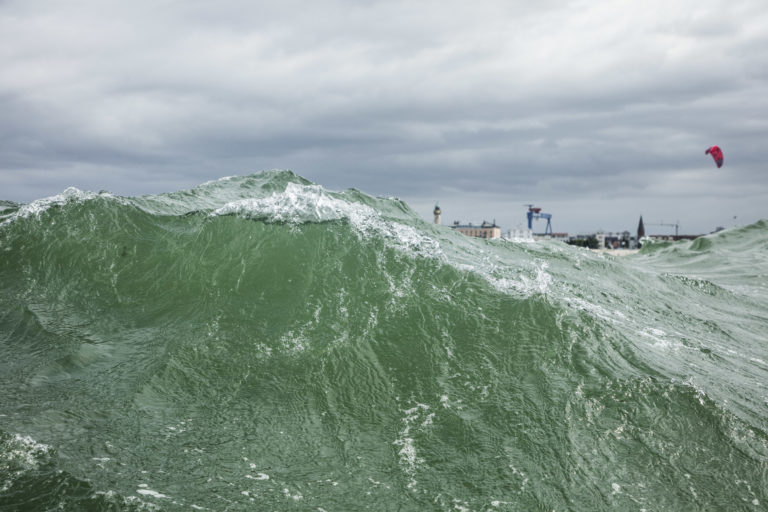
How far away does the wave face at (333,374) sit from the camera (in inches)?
182

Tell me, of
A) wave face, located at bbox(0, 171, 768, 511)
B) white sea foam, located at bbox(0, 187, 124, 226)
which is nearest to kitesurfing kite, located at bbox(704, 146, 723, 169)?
wave face, located at bbox(0, 171, 768, 511)

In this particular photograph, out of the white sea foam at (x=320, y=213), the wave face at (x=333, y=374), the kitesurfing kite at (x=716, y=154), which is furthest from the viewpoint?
the kitesurfing kite at (x=716, y=154)

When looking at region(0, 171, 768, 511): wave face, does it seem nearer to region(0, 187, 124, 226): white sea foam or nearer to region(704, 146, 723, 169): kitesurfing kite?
region(0, 187, 124, 226): white sea foam

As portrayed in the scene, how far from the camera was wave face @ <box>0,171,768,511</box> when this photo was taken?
15.2 feet

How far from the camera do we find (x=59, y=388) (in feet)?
18.7

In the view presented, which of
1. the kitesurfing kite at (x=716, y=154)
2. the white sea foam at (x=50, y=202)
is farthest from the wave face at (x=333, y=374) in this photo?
the kitesurfing kite at (x=716, y=154)

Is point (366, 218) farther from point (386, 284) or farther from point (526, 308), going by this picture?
point (526, 308)

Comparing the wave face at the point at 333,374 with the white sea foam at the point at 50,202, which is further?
the white sea foam at the point at 50,202

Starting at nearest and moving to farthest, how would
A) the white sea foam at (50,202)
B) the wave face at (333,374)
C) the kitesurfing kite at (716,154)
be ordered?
the wave face at (333,374), the white sea foam at (50,202), the kitesurfing kite at (716,154)

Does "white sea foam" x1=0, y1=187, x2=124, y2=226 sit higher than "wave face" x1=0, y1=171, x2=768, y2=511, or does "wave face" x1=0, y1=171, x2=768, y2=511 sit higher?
"white sea foam" x1=0, y1=187, x2=124, y2=226

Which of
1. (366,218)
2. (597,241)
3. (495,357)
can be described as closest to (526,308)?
(495,357)

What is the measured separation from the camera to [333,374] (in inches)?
248

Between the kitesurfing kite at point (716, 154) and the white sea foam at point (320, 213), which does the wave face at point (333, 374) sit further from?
the kitesurfing kite at point (716, 154)

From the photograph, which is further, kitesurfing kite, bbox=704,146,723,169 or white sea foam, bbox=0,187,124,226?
kitesurfing kite, bbox=704,146,723,169
